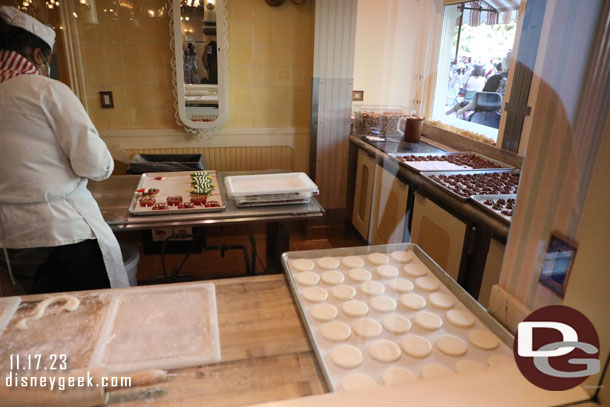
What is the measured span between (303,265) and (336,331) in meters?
0.23

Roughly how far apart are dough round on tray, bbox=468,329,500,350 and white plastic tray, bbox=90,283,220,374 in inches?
16.3

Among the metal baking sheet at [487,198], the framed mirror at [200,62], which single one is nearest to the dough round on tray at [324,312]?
the metal baking sheet at [487,198]

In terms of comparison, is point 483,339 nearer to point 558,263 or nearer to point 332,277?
point 558,263

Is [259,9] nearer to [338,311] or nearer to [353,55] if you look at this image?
[353,55]

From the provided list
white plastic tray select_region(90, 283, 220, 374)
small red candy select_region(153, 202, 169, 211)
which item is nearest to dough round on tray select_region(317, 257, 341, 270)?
white plastic tray select_region(90, 283, 220, 374)

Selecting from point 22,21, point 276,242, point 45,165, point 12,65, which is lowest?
point 276,242

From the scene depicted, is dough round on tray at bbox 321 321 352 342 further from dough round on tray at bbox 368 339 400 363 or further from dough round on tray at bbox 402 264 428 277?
dough round on tray at bbox 402 264 428 277

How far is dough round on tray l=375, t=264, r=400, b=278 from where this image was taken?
0.88 m

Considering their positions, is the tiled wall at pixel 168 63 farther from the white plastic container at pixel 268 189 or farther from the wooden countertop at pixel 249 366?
the wooden countertop at pixel 249 366

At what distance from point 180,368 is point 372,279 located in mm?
422

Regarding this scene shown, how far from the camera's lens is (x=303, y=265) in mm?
899

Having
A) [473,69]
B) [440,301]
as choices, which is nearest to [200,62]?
[473,69]

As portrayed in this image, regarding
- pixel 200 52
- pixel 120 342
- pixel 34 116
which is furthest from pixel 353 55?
pixel 120 342

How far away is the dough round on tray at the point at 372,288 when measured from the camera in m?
0.82
